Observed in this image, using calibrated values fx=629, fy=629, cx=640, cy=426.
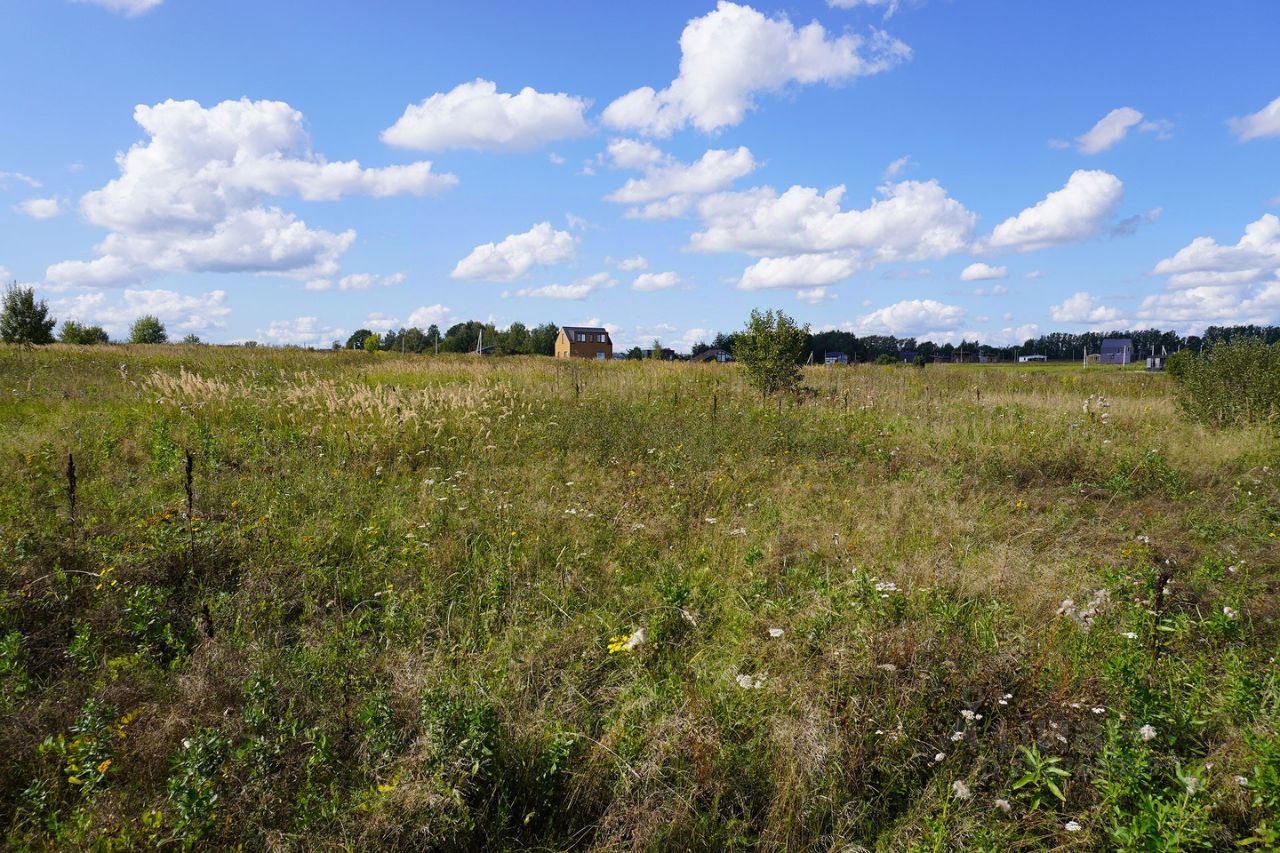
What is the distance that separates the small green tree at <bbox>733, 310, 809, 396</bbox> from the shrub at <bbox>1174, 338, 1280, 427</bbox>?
7.45 m

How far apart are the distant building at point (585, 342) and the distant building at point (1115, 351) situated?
6584 cm

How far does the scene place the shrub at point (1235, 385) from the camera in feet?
36.1

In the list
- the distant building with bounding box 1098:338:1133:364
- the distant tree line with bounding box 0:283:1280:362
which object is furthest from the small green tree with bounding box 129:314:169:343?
the distant building with bounding box 1098:338:1133:364

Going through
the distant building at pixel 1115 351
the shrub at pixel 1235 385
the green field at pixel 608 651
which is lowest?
the green field at pixel 608 651

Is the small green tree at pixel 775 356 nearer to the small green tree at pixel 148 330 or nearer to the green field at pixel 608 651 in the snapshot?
the green field at pixel 608 651

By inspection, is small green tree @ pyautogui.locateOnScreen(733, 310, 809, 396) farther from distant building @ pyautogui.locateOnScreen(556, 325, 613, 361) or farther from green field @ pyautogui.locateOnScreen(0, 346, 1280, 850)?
distant building @ pyautogui.locateOnScreen(556, 325, 613, 361)

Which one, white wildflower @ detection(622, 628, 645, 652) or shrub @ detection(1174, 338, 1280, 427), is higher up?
shrub @ detection(1174, 338, 1280, 427)

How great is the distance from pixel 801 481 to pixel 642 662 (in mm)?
4167

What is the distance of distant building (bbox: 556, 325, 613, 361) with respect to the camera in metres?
80.9

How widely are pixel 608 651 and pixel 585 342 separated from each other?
80235 millimetres

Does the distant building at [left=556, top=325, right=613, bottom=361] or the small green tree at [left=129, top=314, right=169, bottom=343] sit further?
the distant building at [left=556, top=325, right=613, bottom=361]

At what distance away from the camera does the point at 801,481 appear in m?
7.38

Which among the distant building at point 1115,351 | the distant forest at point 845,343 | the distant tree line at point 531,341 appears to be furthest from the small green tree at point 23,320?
the distant building at point 1115,351

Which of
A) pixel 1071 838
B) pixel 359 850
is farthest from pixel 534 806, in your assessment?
pixel 1071 838
